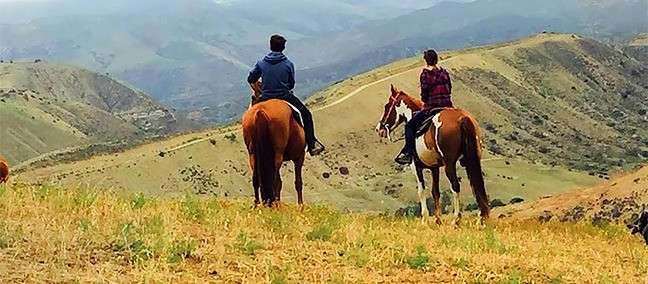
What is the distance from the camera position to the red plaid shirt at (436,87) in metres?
15.8

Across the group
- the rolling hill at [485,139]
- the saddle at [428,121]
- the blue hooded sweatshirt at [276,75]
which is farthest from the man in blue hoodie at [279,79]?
the rolling hill at [485,139]

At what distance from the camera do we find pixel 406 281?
26.5ft

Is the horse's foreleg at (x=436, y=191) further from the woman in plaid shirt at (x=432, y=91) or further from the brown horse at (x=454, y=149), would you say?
the woman in plaid shirt at (x=432, y=91)

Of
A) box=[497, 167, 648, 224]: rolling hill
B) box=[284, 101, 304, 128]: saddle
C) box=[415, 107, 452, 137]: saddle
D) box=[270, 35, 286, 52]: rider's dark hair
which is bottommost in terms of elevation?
box=[497, 167, 648, 224]: rolling hill

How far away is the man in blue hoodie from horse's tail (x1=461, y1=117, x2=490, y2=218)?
274 cm

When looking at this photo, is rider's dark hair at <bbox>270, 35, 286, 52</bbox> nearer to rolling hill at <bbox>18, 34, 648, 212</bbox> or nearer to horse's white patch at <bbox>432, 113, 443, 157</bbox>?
horse's white patch at <bbox>432, 113, 443, 157</bbox>

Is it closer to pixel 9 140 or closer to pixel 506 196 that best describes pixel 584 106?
pixel 506 196

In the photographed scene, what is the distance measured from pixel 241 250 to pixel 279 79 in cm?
618

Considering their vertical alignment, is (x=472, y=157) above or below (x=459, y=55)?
above

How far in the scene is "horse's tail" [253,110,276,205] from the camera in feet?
44.8

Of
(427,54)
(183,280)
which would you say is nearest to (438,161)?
(427,54)

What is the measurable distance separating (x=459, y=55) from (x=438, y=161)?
553ft

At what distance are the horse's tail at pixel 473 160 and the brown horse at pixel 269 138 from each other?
300 centimetres

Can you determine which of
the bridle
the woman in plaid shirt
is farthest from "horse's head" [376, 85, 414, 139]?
the woman in plaid shirt
